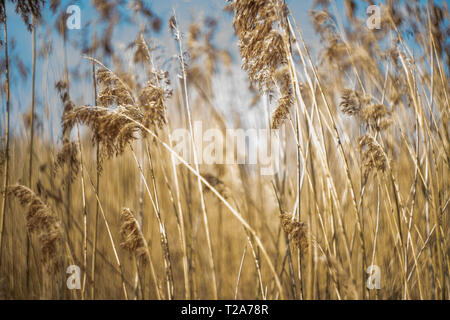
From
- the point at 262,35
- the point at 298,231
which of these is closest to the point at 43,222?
the point at 298,231

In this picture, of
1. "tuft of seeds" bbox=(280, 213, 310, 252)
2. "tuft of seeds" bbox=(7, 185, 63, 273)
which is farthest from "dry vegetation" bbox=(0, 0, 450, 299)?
"tuft of seeds" bbox=(280, 213, 310, 252)

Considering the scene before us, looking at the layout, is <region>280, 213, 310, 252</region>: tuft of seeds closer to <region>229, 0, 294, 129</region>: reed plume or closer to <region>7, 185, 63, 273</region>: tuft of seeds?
<region>229, 0, 294, 129</region>: reed plume

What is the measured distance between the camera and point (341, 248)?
129 cm

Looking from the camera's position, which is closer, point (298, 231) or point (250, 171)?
point (298, 231)

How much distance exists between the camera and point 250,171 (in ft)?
4.38

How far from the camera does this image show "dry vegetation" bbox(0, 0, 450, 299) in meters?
0.95

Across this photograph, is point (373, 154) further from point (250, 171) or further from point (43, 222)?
point (43, 222)

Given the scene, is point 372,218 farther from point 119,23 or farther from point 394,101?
point 119,23

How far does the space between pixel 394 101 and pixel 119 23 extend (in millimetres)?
1397
